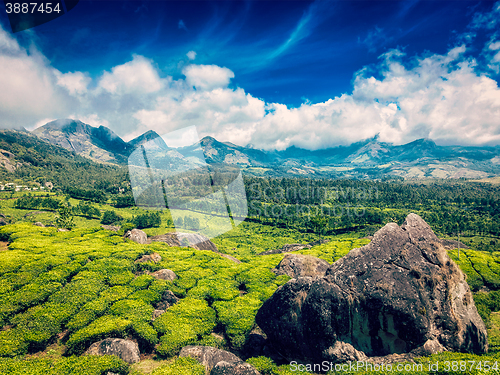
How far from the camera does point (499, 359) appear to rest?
1188cm

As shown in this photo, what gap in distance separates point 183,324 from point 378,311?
1385 cm

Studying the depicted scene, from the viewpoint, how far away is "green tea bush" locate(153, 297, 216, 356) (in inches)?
609

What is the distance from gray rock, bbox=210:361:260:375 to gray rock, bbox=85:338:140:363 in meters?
5.50

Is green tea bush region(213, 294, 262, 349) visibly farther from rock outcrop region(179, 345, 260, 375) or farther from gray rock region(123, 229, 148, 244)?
gray rock region(123, 229, 148, 244)

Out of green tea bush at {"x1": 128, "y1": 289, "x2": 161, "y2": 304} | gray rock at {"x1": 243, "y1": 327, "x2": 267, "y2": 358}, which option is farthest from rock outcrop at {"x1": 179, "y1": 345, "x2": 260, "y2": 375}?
green tea bush at {"x1": 128, "y1": 289, "x2": 161, "y2": 304}

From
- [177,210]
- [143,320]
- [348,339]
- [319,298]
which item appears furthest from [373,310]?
[177,210]

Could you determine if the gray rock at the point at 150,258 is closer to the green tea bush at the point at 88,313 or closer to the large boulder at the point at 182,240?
the green tea bush at the point at 88,313

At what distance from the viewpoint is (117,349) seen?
45.8 feet

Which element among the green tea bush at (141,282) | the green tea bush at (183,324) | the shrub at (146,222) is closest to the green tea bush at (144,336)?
the green tea bush at (183,324)

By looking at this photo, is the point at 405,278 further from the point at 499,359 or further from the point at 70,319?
the point at 70,319

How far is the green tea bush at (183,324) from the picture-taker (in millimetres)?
15468

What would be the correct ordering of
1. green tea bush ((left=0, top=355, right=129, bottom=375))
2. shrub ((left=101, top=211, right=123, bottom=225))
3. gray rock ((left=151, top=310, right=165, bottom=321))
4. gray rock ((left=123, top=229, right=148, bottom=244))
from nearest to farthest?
green tea bush ((left=0, top=355, right=129, bottom=375)), gray rock ((left=151, top=310, right=165, bottom=321)), gray rock ((left=123, top=229, right=148, bottom=244)), shrub ((left=101, top=211, right=123, bottom=225))

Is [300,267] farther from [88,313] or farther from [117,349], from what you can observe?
[88,313]

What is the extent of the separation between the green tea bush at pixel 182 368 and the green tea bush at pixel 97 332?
4.12 meters
